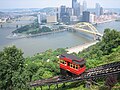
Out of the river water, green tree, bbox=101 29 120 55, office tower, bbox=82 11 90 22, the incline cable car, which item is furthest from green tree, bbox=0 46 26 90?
office tower, bbox=82 11 90 22

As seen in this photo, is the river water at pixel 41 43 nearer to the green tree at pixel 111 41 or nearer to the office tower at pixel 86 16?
the green tree at pixel 111 41

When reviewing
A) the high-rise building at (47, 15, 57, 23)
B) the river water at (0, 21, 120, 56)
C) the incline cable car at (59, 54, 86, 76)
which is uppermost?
the incline cable car at (59, 54, 86, 76)

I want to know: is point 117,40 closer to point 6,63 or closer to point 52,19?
point 6,63

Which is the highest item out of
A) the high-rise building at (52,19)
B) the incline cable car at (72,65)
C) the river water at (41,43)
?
the incline cable car at (72,65)

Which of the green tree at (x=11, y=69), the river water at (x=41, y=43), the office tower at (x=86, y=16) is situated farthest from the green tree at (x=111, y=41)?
the office tower at (x=86, y=16)

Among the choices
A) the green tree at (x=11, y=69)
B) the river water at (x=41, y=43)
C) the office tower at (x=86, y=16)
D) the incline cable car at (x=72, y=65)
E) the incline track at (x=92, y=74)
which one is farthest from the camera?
the office tower at (x=86, y=16)

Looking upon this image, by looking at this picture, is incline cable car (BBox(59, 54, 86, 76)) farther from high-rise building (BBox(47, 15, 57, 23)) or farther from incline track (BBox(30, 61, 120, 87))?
high-rise building (BBox(47, 15, 57, 23))
